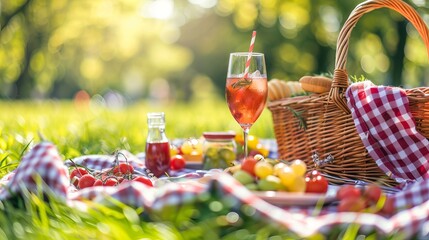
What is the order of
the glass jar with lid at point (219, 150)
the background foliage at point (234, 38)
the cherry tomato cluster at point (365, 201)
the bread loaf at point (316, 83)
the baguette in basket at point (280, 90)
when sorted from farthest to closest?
the background foliage at point (234, 38), the baguette in basket at point (280, 90), the glass jar with lid at point (219, 150), the bread loaf at point (316, 83), the cherry tomato cluster at point (365, 201)

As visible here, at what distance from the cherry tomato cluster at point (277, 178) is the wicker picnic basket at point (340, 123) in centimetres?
67

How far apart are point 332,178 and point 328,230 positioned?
41.1 inches

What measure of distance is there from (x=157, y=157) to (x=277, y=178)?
1139mm

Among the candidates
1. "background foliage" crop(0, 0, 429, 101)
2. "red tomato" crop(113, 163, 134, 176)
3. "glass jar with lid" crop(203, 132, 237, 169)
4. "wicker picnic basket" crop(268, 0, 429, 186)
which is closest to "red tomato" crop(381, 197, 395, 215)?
"wicker picnic basket" crop(268, 0, 429, 186)

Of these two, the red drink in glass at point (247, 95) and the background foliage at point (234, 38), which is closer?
the red drink in glass at point (247, 95)

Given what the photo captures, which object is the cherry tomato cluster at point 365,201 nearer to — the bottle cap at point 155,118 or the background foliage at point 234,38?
the bottle cap at point 155,118

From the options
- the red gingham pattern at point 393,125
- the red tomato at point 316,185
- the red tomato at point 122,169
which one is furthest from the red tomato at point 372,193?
the red tomato at point 122,169

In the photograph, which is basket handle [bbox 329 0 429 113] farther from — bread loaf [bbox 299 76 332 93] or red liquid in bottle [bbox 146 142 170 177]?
red liquid in bottle [bbox 146 142 170 177]

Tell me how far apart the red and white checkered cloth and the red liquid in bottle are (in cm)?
106

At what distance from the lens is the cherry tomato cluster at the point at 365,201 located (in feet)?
5.64

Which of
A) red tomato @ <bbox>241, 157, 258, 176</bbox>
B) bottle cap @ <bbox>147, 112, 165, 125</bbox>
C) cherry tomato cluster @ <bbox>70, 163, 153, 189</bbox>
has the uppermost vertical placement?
bottle cap @ <bbox>147, 112, 165, 125</bbox>

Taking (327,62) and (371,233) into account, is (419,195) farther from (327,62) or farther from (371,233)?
(327,62)

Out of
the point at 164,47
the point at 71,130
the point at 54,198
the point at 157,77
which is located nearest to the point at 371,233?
the point at 54,198

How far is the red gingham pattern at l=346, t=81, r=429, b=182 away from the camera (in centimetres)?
242
